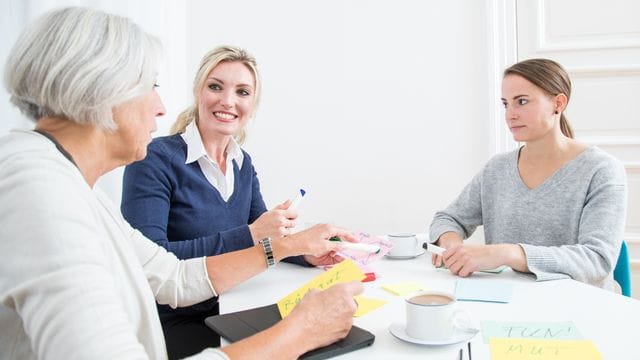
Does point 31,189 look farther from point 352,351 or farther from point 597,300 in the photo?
point 597,300

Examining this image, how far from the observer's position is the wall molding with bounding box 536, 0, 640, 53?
2.29 metres

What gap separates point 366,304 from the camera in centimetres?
108

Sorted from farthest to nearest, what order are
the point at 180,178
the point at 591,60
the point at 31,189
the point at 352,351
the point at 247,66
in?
the point at 591,60, the point at 247,66, the point at 180,178, the point at 352,351, the point at 31,189

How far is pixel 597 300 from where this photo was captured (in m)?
1.07

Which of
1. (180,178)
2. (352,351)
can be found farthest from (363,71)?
(352,351)

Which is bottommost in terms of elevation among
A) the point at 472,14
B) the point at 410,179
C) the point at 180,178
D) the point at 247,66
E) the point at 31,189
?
the point at 410,179

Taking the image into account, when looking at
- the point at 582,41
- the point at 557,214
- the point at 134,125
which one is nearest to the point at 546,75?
the point at 557,214

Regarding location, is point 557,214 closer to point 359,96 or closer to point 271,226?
point 271,226

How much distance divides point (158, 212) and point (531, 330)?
3.21 ft

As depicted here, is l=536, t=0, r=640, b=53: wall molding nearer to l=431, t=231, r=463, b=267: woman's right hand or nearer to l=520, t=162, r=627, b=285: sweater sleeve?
l=520, t=162, r=627, b=285: sweater sleeve

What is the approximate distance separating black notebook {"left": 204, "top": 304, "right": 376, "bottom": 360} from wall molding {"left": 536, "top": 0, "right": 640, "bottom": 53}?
1.93 m

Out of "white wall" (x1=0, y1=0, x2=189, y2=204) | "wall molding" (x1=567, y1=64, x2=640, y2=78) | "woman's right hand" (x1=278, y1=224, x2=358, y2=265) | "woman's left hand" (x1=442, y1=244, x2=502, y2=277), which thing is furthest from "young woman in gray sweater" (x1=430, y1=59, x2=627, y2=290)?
"white wall" (x1=0, y1=0, x2=189, y2=204)

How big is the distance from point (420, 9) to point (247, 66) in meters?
1.03

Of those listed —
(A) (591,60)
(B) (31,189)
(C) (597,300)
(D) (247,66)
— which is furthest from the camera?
(A) (591,60)
